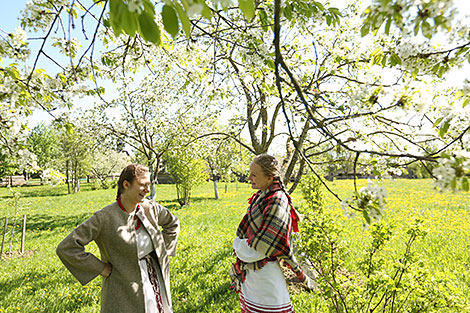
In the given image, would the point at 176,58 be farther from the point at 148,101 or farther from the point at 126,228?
the point at 148,101

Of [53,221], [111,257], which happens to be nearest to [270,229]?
[111,257]

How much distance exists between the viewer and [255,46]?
2.52 metres

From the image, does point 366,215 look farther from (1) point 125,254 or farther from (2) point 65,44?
(2) point 65,44

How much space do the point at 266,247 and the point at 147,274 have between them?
1.09 m

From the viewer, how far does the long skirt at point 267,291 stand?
251 centimetres

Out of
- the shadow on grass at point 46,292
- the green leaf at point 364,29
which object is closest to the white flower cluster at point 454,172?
the green leaf at point 364,29

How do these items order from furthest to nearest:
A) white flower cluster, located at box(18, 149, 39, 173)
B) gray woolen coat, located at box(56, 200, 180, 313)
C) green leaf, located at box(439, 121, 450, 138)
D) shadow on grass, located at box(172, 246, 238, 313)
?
shadow on grass, located at box(172, 246, 238, 313), white flower cluster, located at box(18, 149, 39, 173), gray woolen coat, located at box(56, 200, 180, 313), green leaf, located at box(439, 121, 450, 138)

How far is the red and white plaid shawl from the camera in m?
2.50

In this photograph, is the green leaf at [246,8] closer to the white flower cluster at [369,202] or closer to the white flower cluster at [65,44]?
the white flower cluster at [369,202]

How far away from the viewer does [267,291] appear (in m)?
2.54

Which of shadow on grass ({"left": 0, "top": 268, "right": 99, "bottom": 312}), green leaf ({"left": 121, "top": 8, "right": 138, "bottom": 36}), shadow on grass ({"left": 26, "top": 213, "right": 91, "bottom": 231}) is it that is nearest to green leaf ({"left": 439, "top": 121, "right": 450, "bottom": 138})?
green leaf ({"left": 121, "top": 8, "right": 138, "bottom": 36})

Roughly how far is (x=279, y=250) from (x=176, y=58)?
3133mm

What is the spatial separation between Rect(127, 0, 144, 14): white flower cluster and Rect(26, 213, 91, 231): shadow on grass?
12116mm

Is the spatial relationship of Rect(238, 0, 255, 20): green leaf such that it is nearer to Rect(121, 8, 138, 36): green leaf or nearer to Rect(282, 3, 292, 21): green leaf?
Rect(121, 8, 138, 36): green leaf
